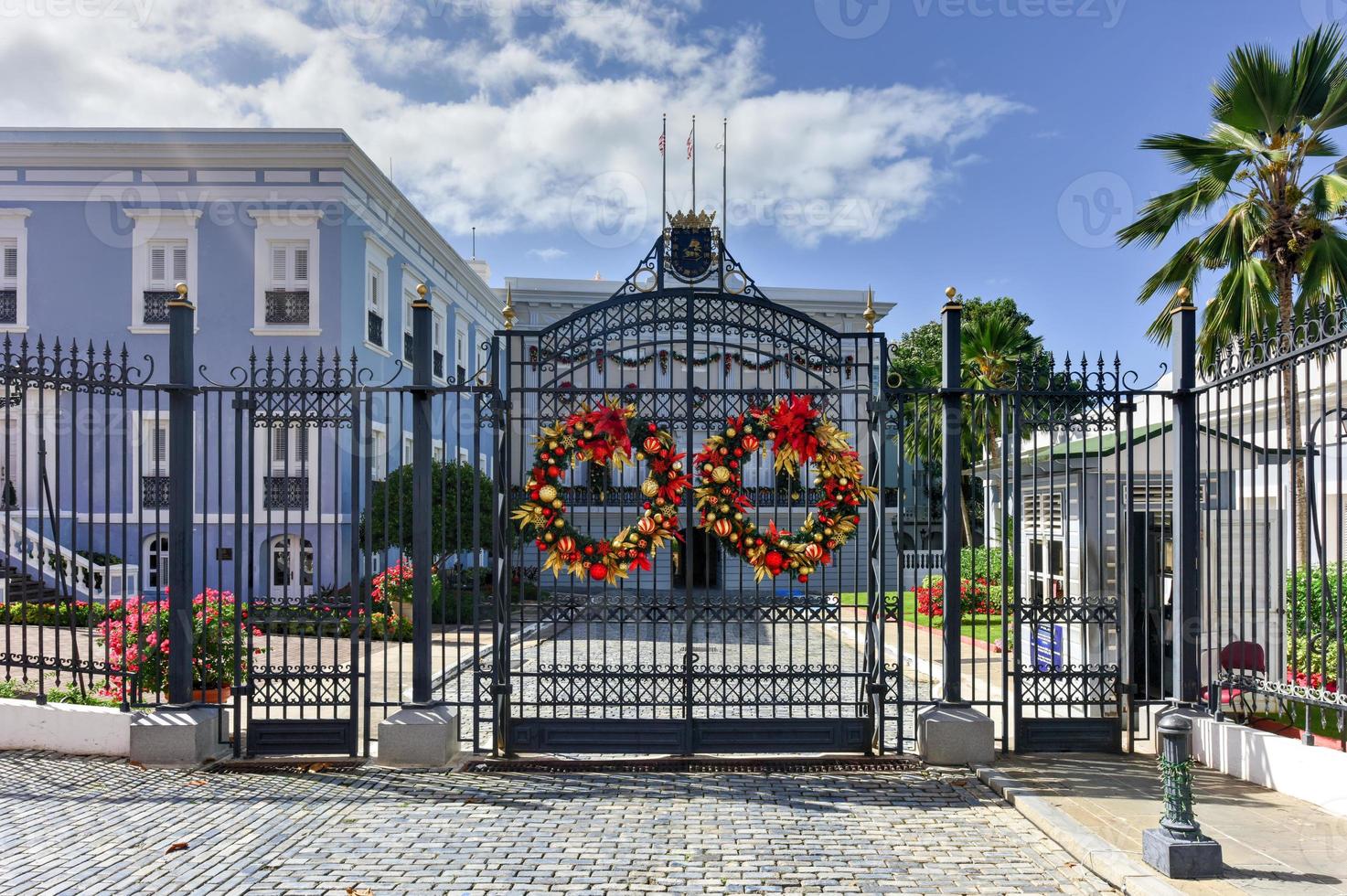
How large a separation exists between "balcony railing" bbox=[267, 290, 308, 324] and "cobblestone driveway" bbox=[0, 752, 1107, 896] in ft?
41.4

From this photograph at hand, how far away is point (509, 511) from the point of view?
7414 mm

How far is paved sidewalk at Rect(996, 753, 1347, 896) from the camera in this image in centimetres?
472

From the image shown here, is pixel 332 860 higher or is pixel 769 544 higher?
pixel 769 544

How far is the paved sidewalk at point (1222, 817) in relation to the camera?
472 cm

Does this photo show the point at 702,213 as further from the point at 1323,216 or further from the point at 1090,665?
the point at 1323,216

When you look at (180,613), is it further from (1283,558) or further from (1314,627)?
(1314,627)

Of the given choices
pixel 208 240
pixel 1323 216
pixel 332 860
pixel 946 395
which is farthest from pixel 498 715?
pixel 208 240

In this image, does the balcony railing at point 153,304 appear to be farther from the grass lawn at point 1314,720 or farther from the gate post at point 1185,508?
the grass lawn at point 1314,720

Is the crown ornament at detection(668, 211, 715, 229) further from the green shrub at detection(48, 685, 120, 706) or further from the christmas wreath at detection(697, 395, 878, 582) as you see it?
the green shrub at detection(48, 685, 120, 706)

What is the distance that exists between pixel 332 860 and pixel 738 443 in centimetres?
422

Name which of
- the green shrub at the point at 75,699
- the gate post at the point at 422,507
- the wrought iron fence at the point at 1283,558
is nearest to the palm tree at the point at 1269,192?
the wrought iron fence at the point at 1283,558

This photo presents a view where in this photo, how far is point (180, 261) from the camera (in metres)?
18.6

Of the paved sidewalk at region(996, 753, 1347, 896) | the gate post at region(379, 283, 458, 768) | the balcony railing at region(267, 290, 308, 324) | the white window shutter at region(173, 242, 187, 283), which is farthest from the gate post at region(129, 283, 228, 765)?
the white window shutter at region(173, 242, 187, 283)

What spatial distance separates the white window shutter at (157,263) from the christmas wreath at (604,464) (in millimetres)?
15174
